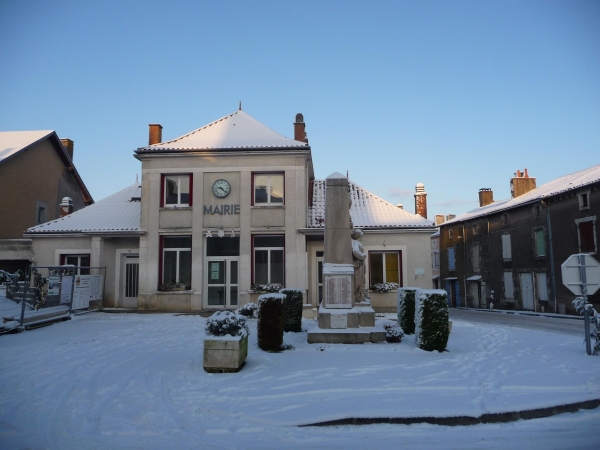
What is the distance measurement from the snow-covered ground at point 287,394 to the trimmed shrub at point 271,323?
1.19 feet

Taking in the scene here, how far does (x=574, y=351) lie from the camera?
10305 mm

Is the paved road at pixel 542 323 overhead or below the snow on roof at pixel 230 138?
below

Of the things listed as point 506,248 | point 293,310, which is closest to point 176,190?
point 293,310

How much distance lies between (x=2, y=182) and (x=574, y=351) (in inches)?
1007

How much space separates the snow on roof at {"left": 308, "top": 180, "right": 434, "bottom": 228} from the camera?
20.2m

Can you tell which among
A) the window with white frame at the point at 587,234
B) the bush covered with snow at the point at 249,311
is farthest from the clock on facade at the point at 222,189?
the window with white frame at the point at 587,234

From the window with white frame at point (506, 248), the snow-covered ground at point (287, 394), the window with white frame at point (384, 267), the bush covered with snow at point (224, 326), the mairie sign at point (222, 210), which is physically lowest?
the snow-covered ground at point (287, 394)

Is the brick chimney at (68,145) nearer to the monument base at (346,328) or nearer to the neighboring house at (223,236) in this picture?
the neighboring house at (223,236)

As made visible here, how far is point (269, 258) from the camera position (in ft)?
65.5

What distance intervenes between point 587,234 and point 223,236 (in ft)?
64.8

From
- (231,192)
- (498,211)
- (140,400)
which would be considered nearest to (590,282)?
(140,400)

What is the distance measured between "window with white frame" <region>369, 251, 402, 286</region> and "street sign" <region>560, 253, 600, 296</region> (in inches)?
417

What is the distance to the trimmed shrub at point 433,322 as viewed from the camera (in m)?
9.78

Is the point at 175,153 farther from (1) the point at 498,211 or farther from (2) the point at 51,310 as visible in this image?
(1) the point at 498,211
